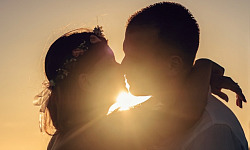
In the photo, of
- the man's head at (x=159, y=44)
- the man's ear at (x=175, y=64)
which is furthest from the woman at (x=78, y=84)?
the man's head at (x=159, y=44)

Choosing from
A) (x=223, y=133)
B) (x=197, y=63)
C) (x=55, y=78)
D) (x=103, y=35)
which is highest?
(x=103, y=35)

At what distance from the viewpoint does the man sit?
3.53 metres

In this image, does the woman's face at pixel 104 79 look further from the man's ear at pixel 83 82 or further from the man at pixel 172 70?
the man at pixel 172 70

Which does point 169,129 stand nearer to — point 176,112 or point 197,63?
point 176,112

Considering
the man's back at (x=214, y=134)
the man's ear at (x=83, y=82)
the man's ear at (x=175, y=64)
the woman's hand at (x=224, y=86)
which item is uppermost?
the man's ear at (x=83, y=82)

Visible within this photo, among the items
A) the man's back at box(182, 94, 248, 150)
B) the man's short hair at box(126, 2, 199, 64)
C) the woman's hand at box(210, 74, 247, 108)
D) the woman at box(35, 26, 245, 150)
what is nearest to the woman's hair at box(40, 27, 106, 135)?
the woman at box(35, 26, 245, 150)

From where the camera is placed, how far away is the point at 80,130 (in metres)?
3.99

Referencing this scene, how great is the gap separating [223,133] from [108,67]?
5.41ft

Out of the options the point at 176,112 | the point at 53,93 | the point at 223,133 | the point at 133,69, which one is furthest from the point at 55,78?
the point at 223,133

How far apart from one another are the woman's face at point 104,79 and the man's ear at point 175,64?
29.6 inches

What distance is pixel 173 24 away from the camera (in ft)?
14.9

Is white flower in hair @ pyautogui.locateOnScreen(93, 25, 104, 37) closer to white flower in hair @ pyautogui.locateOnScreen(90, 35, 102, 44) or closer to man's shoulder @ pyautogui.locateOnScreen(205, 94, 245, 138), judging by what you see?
white flower in hair @ pyautogui.locateOnScreen(90, 35, 102, 44)

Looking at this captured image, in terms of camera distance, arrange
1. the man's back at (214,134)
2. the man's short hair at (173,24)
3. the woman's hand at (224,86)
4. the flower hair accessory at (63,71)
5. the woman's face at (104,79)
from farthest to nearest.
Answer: the man's short hair at (173,24), the woman's face at (104,79), the flower hair accessory at (63,71), the woman's hand at (224,86), the man's back at (214,134)

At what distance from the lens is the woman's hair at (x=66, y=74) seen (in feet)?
13.8
